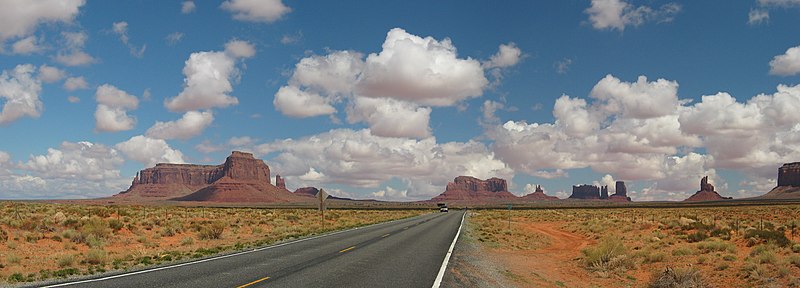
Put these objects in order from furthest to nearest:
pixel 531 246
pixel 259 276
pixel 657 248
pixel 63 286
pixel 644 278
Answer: pixel 531 246, pixel 657 248, pixel 644 278, pixel 259 276, pixel 63 286

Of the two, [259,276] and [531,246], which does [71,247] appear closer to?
[259,276]

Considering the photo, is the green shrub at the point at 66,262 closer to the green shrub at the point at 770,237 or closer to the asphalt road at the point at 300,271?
the asphalt road at the point at 300,271

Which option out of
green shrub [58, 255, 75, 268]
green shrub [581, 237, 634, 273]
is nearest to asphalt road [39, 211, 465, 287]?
green shrub [58, 255, 75, 268]

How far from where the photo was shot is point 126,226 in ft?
118

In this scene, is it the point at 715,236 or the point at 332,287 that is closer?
the point at 332,287

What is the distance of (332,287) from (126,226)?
28909mm

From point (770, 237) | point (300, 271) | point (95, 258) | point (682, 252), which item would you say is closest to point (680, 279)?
point (682, 252)

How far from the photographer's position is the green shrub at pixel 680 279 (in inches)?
640

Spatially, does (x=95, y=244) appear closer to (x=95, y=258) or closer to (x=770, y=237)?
(x=95, y=258)

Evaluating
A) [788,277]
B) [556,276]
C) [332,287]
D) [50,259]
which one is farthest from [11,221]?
[788,277]

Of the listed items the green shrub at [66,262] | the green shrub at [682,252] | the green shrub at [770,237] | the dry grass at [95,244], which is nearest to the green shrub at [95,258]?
the dry grass at [95,244]

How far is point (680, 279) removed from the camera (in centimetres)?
1650

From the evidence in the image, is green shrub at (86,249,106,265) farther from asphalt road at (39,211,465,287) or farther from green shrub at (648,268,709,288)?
green shrub at (648,268,709,288)

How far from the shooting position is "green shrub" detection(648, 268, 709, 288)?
16.2m
